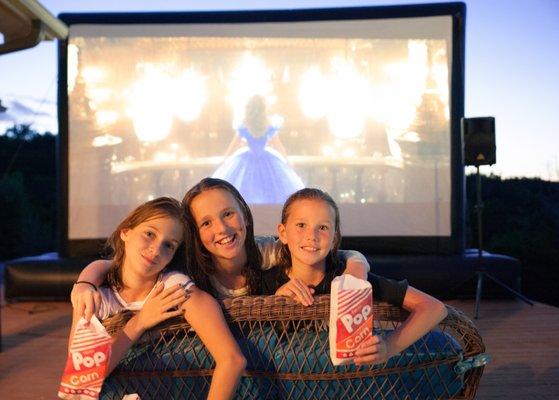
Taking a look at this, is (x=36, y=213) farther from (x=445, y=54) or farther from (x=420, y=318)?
(x=420, y=318)

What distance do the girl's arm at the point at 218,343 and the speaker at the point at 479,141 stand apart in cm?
372

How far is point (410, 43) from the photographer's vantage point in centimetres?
523

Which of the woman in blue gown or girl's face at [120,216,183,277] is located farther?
the woman in blue gown

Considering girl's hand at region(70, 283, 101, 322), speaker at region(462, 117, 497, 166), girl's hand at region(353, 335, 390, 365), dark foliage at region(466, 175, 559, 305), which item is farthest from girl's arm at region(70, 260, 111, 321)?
dark foliage at region(466, 175, 559, 305)

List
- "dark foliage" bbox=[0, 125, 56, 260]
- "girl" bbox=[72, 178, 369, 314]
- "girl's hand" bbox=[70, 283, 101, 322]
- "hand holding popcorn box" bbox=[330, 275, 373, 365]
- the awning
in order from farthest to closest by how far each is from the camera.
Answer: "dark foliage" bbox=[0, 125, 56, 260] → the awning → "girl" bbox=[72, 178, 369, 314] → "girl's hand" bbox=[70, 283, 101, 322] → "hand holding popcorn box" bbox=[330, 275, 373, 365]

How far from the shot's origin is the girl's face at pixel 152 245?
1269 millimetres

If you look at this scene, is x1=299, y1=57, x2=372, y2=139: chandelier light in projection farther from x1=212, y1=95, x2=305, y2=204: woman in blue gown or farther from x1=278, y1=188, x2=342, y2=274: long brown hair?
x1=278, y1=188, x2=342, y2=274: long brown hair

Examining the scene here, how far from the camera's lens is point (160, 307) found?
108cm

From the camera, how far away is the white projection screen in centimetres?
523

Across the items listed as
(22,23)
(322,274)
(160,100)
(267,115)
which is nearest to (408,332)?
(322,274)

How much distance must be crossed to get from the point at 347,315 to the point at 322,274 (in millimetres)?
476

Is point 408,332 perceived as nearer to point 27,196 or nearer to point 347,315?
point 347,315

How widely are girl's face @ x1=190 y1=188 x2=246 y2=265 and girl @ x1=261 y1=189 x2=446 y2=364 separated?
0.42 feet

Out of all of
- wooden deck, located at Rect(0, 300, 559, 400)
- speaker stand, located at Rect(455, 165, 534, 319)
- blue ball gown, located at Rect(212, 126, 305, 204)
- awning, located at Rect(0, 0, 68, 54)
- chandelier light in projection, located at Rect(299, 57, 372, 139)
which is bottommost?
wooden deck, located at Rect(0, 300, 559, 400)
